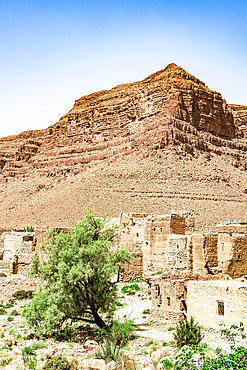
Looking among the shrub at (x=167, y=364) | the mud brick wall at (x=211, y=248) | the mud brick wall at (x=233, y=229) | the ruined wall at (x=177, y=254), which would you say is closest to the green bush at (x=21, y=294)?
the ruined wall at (x=177, y=254)

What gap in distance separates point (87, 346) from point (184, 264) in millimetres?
9166

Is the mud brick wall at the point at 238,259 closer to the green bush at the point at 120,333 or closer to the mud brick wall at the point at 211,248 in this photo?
the mud brick wall at the point at 211,248

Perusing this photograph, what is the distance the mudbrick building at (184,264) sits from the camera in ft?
41.9

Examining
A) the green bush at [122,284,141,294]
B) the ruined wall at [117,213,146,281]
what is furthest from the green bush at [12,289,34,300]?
the ruined wall at [117,213,146,281]

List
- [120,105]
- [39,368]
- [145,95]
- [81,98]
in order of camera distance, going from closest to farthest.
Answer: [39,368]
[145,95]
[120,105]
[81,98]

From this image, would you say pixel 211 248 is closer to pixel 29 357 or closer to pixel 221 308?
pixel 221 308

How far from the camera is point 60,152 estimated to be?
376 feet

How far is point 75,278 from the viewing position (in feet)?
43.4

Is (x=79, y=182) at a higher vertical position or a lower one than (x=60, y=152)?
lower

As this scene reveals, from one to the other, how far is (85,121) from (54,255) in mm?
106711

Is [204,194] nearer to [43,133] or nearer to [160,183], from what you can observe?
[160,183]

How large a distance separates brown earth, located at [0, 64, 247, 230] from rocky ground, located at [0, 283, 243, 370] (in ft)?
130

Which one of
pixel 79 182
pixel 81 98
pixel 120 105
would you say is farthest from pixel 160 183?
pixel 81 98

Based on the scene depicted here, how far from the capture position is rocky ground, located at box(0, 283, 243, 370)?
35.0 feet
